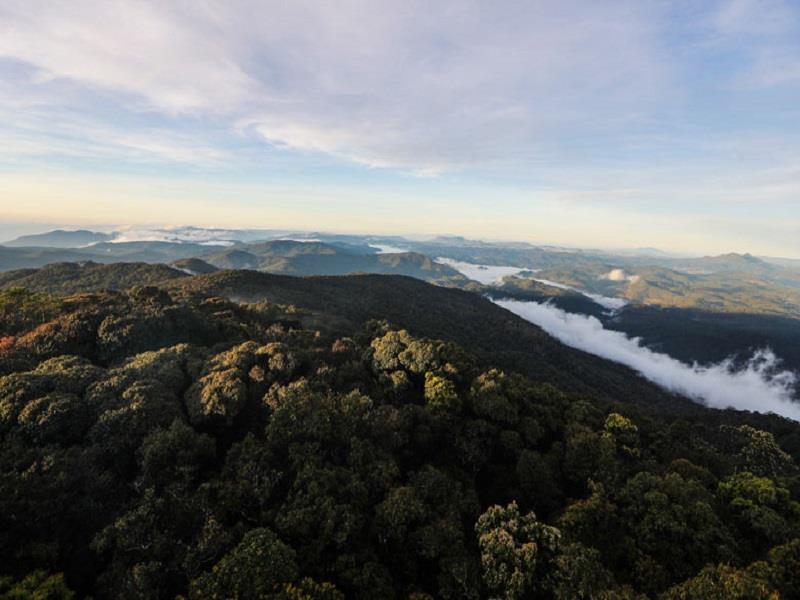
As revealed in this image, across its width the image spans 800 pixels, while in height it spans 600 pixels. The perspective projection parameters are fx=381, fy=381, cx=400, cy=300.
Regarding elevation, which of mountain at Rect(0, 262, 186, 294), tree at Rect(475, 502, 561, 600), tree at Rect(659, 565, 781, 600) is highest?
tree at Rect(659, 565, 781, 600)

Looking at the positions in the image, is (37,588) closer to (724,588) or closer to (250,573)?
(250,573)

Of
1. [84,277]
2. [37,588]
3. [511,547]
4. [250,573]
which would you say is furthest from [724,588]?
[84,277]

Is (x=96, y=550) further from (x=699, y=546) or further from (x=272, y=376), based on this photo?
(x=699, y=546)

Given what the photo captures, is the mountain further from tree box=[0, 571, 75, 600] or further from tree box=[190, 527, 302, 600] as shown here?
tree box=[190, 527, 302, 600]

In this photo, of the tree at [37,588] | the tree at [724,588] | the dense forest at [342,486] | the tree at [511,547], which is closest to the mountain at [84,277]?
the dense forest at [342,486]

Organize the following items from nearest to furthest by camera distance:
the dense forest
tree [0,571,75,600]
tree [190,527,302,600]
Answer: tree [0,571,75,600], tree [190,527,302,600], the dense forest

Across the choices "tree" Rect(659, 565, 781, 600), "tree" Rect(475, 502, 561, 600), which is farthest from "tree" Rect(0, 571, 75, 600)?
"tree" Rect(659, 565, 781, 600)

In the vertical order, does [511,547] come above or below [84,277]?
above

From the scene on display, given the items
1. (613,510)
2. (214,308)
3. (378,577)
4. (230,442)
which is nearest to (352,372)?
(230,442)
